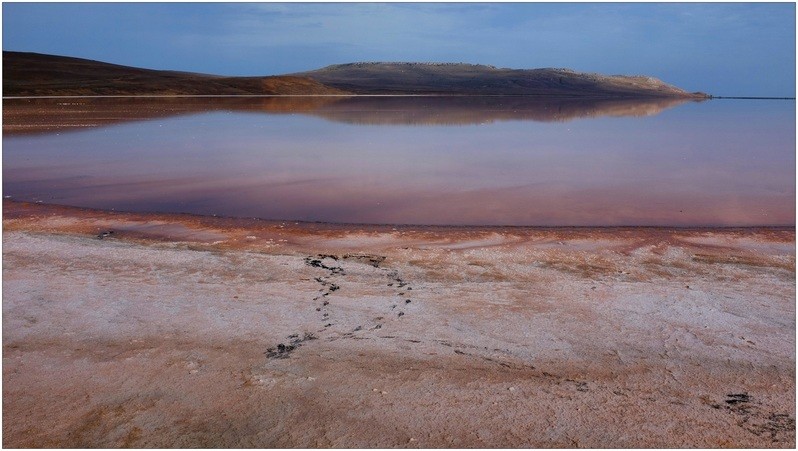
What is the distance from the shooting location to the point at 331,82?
229ft

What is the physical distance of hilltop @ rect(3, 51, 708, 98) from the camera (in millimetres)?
45062

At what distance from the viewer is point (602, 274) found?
14.3ft

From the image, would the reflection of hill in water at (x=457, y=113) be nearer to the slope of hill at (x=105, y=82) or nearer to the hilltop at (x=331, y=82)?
the slope of hill at (x=105, y=82)

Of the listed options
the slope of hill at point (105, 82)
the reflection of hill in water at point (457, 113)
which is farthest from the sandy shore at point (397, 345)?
the slope of hill at point (105, 82)

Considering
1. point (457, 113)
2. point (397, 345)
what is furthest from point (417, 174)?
point (457, 113)

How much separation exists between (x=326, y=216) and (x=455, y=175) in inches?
113

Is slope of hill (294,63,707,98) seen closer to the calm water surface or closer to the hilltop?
the hilltop

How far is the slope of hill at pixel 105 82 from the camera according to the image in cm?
4194

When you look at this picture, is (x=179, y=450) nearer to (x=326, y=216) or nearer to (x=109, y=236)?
(x=109, y=236)

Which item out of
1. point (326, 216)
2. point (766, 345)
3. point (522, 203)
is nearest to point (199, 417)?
point (766, 345)

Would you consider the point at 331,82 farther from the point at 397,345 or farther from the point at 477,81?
the point at 397,345

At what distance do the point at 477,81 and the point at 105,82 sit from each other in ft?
131

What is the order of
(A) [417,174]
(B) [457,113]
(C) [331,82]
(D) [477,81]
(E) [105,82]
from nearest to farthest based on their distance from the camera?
(A) [417,174]
(B) [457,113]
(E) [105,82]
(C) [331,82]
(D) [477,81]

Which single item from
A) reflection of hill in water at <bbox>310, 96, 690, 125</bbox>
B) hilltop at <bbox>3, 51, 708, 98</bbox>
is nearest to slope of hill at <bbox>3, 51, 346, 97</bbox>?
hilltop at <bbox>3, 51, 708, 98</bbox>
